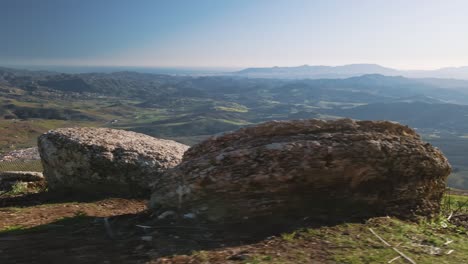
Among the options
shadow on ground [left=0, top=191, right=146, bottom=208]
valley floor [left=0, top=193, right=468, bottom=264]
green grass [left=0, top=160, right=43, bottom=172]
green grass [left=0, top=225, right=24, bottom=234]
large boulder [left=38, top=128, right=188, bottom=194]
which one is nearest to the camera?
valley floor [left=0, top=193, right=468, bottom=264]

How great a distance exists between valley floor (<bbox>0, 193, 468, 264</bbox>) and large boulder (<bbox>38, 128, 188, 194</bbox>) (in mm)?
4622

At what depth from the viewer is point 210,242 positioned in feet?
34.0

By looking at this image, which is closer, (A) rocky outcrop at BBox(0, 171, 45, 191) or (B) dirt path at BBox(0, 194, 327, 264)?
(B) dirt path at BBox(0, 194, 327, 264)

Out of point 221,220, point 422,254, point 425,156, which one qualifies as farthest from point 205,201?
point 425,156

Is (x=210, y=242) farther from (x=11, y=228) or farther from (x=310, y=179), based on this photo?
(x=11, y=228)

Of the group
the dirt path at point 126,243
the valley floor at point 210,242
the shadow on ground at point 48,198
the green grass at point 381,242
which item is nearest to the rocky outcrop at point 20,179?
the shadow on ground at point 48,198

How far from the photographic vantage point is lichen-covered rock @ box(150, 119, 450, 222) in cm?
1212

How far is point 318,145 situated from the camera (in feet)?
41.8

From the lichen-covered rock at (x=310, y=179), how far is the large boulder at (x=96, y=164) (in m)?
4.80

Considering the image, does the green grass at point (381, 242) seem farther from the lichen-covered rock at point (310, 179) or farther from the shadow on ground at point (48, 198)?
the shadow on ground at point (48, 198)

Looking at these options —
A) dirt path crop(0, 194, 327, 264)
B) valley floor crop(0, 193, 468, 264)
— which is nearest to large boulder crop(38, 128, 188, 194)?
dirt path crop(0, 194, 327, 264)

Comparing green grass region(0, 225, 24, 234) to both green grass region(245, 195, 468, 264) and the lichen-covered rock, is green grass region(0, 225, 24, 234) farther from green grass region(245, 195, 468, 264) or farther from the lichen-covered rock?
green grass region(245, 195, 468, 264)

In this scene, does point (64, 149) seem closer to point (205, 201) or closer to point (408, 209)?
A: point (205, 201)

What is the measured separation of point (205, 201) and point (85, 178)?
27.1ft
